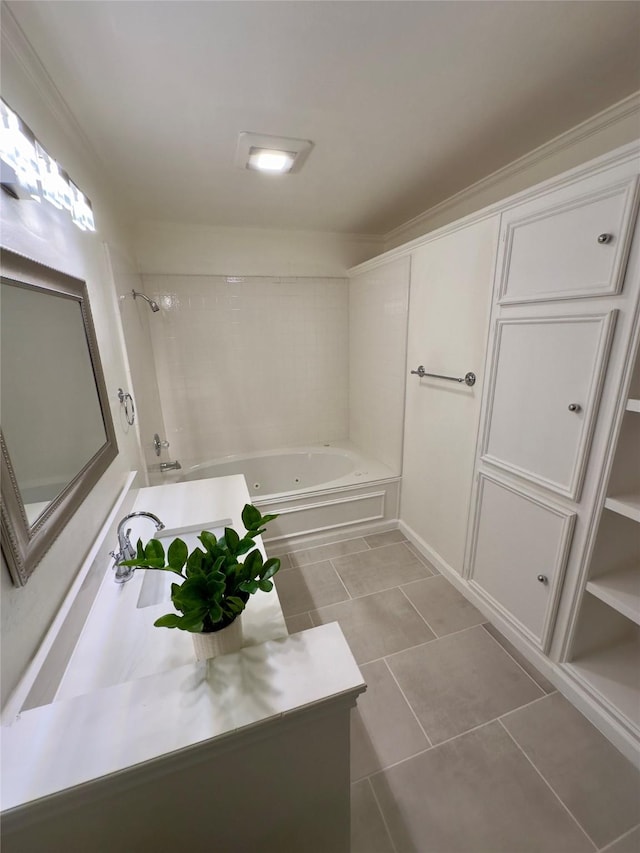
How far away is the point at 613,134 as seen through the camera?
4.40 ft

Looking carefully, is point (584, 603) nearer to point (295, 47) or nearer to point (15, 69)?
point (295, 47)

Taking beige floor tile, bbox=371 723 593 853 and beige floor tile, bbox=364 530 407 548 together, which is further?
beige floor tile, bbox=364 530 407 548

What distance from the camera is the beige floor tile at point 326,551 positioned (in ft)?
7.34

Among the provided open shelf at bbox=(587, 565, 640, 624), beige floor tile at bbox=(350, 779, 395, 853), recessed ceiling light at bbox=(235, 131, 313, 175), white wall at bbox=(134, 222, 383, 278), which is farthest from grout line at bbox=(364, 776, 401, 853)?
white wall at bbox=(134, 222, 383, 278)

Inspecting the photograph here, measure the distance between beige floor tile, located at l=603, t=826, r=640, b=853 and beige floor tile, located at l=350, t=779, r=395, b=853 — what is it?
632 mm

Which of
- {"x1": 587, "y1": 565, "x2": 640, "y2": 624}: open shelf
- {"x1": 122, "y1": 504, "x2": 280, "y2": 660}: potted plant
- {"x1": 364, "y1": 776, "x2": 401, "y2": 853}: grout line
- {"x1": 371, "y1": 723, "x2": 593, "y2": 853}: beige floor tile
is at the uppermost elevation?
{"x1": 122, "y1": 504, "x2": 280, "y2": 660}: potted plant

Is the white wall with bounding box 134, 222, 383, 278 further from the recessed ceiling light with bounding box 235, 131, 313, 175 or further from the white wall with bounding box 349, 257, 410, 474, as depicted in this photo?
the recessed ceiling light with bounding box 235, 131, 313, 175

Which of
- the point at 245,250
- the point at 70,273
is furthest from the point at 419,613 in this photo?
the point at 245,250

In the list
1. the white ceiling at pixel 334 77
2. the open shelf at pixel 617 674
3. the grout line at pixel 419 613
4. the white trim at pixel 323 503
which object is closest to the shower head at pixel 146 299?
the white ceiling at pixel 334 77

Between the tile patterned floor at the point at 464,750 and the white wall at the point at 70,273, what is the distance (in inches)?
43.9

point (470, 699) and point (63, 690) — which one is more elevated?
point (63, 690)

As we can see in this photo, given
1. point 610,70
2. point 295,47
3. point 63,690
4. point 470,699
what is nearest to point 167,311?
point 295,47

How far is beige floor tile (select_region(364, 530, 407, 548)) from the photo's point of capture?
2404 mm

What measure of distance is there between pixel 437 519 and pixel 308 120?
2.11 metres
